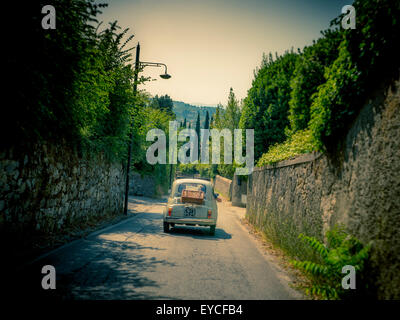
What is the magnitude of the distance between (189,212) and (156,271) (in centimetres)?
492

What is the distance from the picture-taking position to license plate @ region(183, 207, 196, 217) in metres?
10.5

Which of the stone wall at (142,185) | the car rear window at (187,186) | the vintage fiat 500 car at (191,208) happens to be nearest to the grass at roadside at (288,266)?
the vintage fiat 500 car at (191,208)

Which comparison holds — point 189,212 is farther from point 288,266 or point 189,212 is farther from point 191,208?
point 288,266

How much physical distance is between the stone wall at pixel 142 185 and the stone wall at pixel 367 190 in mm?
24843

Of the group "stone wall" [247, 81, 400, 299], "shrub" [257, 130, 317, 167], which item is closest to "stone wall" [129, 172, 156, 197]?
"shrub" [257, 130, 317, 167]

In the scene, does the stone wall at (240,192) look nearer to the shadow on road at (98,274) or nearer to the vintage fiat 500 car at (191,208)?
the vintage fiat 500 car at (191,208)

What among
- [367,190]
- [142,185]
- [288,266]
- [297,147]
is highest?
[297,147]

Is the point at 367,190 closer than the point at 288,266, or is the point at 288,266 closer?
the point at 367,190

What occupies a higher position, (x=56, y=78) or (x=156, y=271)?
(x=56, y=78)

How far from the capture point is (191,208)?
10508 millimetres

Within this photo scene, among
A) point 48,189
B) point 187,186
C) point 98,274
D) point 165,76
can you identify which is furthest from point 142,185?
point 98,274

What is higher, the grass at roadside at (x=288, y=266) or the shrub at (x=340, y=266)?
the shrub at (x=340, y=266)

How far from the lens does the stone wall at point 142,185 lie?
31.5 metres
